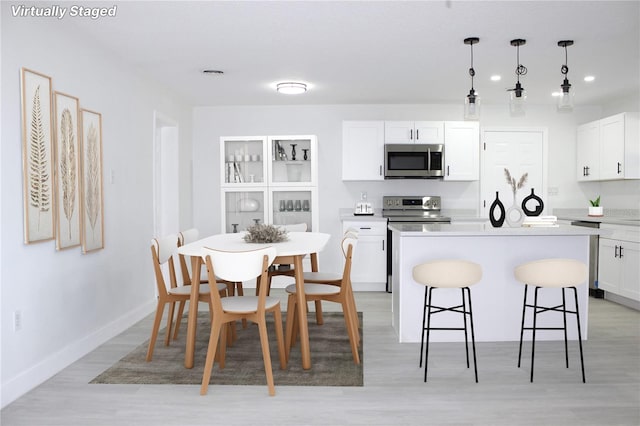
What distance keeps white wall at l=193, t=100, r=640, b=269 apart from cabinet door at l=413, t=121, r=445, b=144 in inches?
13.2

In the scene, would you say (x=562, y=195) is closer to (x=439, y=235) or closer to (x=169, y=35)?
(x=439, y=235)

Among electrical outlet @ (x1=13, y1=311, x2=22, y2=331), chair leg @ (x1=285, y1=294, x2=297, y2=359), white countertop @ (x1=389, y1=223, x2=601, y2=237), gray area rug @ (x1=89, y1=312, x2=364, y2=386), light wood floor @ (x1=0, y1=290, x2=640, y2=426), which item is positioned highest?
white countertop @ (x1=389, y1=223, x2=601, y2=237)

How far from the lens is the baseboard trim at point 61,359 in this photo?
2.83 meters

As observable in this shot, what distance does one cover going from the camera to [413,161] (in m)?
6.20

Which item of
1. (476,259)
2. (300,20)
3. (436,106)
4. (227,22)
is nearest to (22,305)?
(227,22)

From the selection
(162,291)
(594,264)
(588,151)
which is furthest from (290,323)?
(588,151)

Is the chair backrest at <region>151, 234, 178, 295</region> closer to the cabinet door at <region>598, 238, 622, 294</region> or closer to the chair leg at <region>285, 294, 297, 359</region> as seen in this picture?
the chair leg at <region>285, 294, 297, 359</region>

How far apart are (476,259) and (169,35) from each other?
2.86 m

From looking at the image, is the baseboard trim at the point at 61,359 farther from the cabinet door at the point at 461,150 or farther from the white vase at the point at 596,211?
the white vase at the point at 596,211

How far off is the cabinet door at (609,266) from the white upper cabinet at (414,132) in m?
2.19

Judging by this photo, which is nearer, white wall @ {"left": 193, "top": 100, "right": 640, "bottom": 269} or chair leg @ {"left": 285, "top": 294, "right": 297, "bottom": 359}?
chair leg @ {"left": 285, "top": 294, "right": 297, "bottom": 359}

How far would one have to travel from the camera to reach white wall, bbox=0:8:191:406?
112 inches

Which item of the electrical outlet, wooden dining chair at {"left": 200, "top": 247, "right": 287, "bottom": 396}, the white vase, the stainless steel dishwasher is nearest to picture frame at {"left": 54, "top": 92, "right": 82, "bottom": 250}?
the electrical outlet

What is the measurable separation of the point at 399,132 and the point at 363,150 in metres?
0.50
